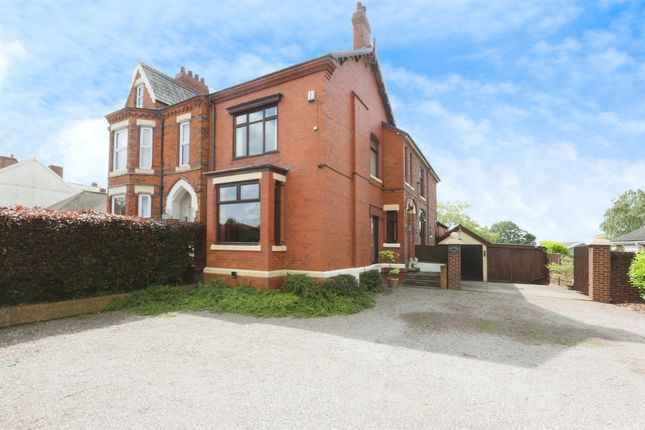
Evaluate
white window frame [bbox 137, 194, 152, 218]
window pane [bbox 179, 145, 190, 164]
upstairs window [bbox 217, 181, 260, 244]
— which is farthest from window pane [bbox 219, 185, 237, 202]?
white window frame [bbox 137, 194, 152, 218]

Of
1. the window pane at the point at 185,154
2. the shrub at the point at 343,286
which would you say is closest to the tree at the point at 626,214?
the shrub at the point at 343,286

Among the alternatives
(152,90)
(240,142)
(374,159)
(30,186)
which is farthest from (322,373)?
(30,186)

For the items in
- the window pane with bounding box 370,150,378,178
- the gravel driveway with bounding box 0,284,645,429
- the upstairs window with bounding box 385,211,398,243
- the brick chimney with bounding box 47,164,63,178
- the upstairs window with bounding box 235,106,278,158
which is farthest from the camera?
the brick chimney with bounding box 47,164,63,178

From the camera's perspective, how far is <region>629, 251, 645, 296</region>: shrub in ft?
32.9

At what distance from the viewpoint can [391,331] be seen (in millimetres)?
7031

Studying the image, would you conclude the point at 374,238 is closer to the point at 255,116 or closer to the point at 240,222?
the point at 240,222

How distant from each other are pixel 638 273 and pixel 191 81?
2335 centimetres

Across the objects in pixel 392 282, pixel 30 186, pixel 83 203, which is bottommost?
pixel 392 282

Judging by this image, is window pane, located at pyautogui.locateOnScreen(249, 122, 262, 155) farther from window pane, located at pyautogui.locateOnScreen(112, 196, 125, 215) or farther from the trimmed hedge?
window pane, located at pyautogui.locateOnScreen(112, 196, 125, 215)

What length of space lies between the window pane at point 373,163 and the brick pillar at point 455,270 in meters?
5.06

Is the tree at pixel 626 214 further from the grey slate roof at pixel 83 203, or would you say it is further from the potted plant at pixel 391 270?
the grey slate roof at pixel 83 203

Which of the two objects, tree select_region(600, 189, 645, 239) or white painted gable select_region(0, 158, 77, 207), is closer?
white painted gable select_region(0, 158, 77, 207)

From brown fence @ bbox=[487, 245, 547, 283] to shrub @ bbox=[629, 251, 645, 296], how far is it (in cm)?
833

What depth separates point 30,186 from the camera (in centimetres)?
2836
